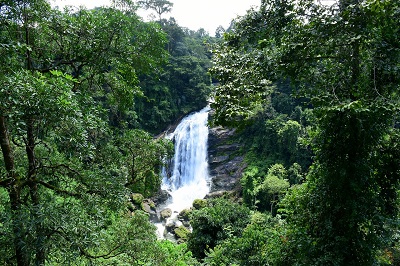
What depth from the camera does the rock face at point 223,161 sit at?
23.8m

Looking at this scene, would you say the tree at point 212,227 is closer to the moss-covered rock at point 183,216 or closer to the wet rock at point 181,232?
the wet rock at point 181,232

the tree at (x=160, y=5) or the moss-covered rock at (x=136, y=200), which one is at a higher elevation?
the tree at (x=160, y=5)

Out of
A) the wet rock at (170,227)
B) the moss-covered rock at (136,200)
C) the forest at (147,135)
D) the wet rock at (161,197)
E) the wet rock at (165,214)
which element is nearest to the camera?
the forest at (147,135)

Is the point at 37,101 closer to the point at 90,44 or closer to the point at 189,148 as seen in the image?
the point at 90,44

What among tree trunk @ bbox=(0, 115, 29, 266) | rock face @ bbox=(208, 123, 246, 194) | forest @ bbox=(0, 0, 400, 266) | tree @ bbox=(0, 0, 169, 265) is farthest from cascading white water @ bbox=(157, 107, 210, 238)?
tree trunk @ bbox=(0, 115, 29, 266)

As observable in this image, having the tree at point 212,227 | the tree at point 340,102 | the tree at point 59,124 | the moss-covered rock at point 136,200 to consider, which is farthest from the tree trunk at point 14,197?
the moss-covered rock at point 136,200

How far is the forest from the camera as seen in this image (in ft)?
9.85

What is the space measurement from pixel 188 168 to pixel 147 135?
19.3m

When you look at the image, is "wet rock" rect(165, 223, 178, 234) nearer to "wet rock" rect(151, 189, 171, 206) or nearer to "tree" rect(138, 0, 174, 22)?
"wet rock" rect(151, 189, 171, 206)

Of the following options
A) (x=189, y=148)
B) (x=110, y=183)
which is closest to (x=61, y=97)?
(x=110, y=183)

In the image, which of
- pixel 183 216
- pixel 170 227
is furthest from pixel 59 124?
pixel 183 216

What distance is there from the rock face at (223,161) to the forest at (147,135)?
17.9 meters

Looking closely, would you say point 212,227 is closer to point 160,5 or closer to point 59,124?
point 59,124

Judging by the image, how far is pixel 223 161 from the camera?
1014 inches
